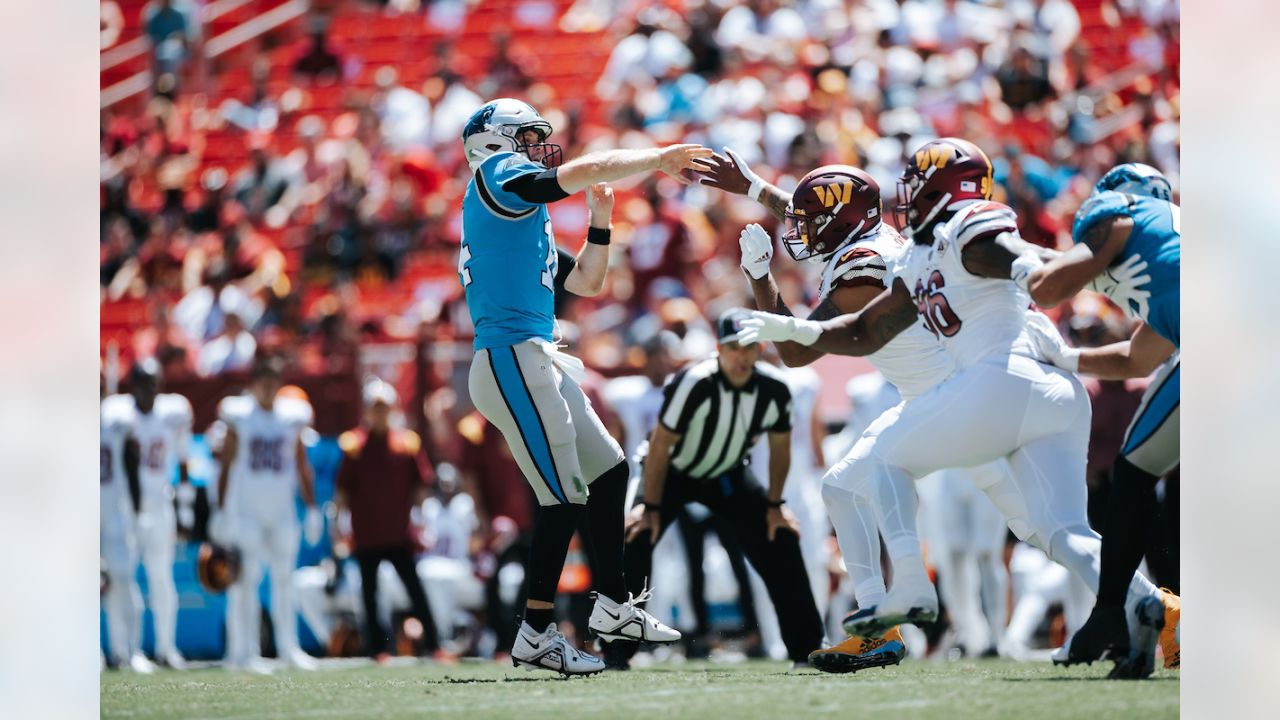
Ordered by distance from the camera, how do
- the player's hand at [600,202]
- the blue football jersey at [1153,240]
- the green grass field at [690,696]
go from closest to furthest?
the green grass field at [690,696] < the blue football jersey at [1153,240] < the player's hand at [600,202]

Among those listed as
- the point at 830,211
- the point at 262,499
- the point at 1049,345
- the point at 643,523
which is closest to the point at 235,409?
the point at 262,499

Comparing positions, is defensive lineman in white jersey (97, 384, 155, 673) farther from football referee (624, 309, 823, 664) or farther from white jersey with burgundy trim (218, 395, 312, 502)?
football referee (624, 309, 823, 664)

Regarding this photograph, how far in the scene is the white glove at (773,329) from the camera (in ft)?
15.0

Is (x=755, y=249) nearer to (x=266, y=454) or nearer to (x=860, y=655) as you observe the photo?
(x=860, y=655)

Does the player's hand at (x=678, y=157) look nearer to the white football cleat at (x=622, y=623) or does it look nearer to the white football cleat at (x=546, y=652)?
the white football cleat at (x=622, y=623)

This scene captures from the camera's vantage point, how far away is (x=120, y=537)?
7.96m

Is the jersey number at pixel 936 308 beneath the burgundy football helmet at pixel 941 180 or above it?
beneath

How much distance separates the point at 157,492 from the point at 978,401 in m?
4.81

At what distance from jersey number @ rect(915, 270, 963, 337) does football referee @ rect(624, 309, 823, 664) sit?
57.1 inches

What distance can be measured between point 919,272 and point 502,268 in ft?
4.05

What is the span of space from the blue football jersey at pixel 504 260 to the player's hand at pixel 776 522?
4.68ft

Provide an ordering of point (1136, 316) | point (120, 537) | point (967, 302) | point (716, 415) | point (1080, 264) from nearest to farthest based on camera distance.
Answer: point (1080, 264), point (967, 302), point (1136, 316), point (716, 415), point (120, 537)

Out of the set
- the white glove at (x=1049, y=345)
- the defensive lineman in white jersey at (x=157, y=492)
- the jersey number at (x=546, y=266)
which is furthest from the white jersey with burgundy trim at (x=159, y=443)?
the white glove at (x=1049, y=345)
